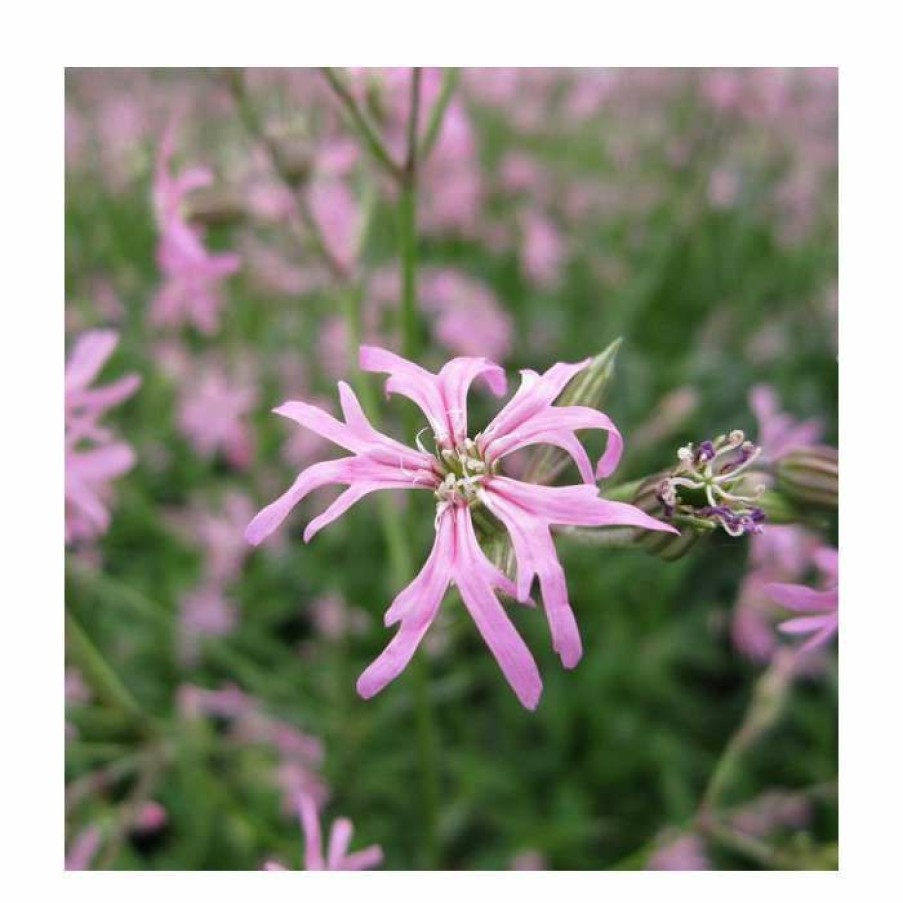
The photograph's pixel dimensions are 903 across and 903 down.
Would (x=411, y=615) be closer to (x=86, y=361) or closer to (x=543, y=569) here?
(x=543, y=569)

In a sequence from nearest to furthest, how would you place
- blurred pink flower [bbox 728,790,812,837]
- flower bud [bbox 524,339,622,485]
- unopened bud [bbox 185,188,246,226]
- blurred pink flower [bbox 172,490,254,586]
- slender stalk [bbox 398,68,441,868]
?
flower bud [bbox 524,339,622,485] → slender stalk [bbox 398,68,441,868] → unopened bud [bbox 185,188,246,226] → blurred pink flower [bbox 728,790,812,837] → blurred pink flower [bbox 172,490,254,586]

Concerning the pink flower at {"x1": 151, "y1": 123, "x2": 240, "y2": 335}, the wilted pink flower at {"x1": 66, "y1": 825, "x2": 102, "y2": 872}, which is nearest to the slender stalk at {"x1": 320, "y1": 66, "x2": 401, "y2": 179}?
the pink flower at {"x1": 151, "y1": 123, "x2": 240, "y2": 335}

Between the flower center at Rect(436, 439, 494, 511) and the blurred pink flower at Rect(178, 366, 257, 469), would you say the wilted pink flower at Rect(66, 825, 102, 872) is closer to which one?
the flower center at Rect(436, 439, 494, 511)

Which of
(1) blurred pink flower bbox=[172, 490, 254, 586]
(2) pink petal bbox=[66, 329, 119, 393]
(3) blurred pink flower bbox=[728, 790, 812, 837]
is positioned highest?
(2) pink petal bbox=[66, 329, 119, 393]

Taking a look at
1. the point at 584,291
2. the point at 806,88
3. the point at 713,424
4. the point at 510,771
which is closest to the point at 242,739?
the point at 510,771

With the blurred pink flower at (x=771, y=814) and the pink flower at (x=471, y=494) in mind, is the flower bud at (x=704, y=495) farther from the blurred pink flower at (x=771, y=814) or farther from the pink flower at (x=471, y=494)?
the blurred pink flower at (x=771, y=814)

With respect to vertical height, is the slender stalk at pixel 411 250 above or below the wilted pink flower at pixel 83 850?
above

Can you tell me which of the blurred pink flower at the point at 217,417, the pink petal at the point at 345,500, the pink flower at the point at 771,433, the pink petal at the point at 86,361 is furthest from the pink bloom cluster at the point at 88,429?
the blurred pink flower at the point at 217,417
